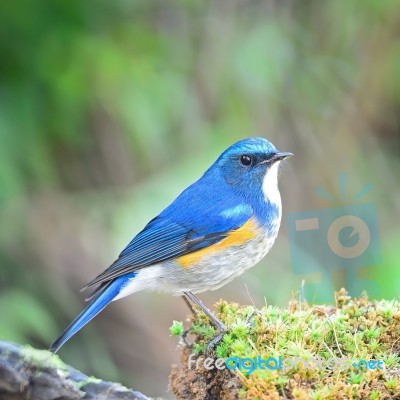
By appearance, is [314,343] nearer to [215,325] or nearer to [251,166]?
[215,325]

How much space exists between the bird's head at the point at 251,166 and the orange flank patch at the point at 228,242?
206 mm

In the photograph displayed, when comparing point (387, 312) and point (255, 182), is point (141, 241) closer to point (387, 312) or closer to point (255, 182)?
point (255, 182)

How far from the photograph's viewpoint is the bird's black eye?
3.47 meters

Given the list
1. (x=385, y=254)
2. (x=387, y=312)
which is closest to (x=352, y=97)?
(x=385, y=254)

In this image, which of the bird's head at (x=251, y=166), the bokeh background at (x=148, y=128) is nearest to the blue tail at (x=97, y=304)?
the bird's head at (x=251, y=166)

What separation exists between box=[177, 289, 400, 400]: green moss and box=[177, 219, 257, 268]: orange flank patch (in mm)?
221

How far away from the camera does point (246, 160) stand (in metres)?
3.48

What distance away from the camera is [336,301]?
3264 millimetres

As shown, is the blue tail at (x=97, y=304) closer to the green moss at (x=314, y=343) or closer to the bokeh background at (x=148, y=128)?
the green moss at (x=314, y=343)

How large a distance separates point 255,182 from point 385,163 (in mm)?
4019

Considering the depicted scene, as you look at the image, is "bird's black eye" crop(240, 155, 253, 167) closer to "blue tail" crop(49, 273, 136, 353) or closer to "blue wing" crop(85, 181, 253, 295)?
"blue wing" crop(85, 181, 253, 295)

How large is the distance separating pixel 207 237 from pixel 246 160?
0.36 metres

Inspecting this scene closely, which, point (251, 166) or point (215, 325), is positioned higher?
point (251, 166)

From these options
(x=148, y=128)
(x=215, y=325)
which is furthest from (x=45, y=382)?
(x=148, y=128)
